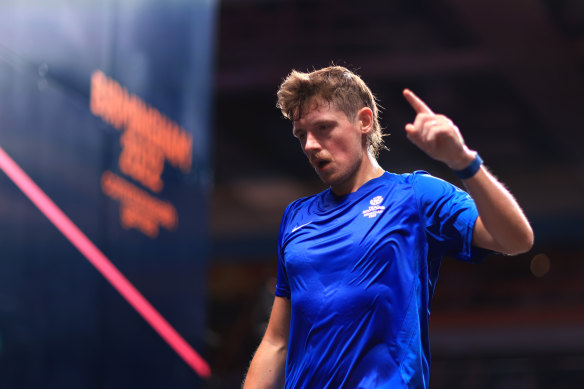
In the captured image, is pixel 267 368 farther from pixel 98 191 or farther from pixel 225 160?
pixel 225 160

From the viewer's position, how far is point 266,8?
993cm

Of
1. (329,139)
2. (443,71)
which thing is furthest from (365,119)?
(443,71)

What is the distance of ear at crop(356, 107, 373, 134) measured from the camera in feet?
7.76

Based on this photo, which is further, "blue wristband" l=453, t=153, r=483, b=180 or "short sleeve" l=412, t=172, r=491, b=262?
"short sleeve" l=412, t=172, r=491, b=262

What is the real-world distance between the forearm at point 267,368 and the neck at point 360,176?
537mm

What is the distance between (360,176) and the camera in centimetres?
241

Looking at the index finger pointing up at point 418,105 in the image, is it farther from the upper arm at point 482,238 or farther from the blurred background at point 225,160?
the blurred background at point 225,160

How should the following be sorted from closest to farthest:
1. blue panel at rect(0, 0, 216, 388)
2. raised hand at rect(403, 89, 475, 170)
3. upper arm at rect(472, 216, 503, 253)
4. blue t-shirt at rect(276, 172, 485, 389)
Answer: raised hand at rect(403, 89, 475, 170) → upper arm at rect(472, 216, 503, 253) → blue t-shirt at rect(276, 172, 485, 389) → blue panel at rect(0, 0, 216, 388)

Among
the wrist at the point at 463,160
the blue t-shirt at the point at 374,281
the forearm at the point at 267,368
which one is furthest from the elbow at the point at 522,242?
the forearm at the point at 267,368

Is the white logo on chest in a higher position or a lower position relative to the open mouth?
lower

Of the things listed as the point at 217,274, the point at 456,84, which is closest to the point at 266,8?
the point at 456,84

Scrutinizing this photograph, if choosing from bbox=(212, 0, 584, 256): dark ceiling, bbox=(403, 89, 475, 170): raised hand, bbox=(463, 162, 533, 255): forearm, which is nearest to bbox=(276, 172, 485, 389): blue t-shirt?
bbox=(463, 162, 533, 255): forearm

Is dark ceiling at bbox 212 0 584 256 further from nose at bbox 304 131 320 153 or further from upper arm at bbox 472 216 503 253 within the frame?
upper arm at bbox 472 216 503 253

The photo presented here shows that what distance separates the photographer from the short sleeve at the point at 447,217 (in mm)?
2094
